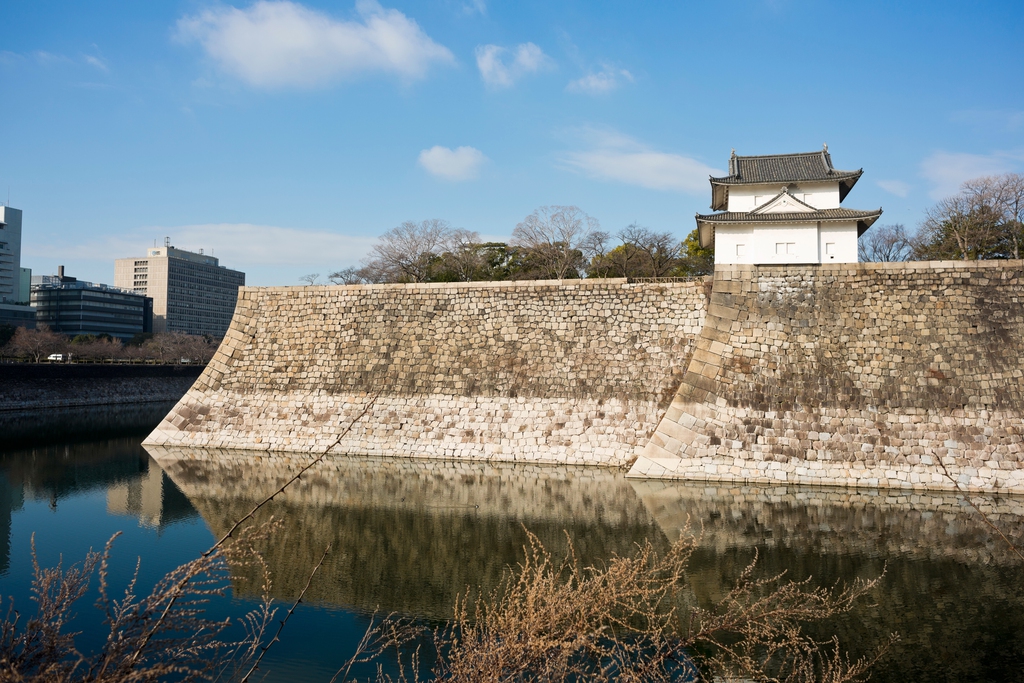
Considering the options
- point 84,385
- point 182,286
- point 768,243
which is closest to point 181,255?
point 182,286

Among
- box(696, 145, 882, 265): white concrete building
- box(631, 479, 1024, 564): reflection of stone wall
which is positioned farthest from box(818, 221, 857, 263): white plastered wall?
box(631, 479, 1024, 564): reflection of stone wall

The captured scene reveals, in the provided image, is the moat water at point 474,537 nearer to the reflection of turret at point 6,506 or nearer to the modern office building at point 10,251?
the reflection of turret at point 6,506

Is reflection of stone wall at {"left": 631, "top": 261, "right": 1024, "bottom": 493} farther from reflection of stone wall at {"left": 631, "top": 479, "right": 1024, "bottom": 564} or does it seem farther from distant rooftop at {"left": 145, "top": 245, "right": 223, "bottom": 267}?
distant rooftop at {"left": 145, "top": 245, "right": 223, "bottom": 267}

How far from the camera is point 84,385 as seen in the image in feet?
122

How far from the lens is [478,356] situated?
20672 mm

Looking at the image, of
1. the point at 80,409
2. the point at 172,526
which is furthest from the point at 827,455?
the point at 80,409

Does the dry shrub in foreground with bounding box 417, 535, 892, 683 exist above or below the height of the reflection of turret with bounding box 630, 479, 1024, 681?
above

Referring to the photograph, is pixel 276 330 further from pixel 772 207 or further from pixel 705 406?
pixel 772 207

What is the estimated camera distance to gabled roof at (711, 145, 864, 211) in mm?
20953

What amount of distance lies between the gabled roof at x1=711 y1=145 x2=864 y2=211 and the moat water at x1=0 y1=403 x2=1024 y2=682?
10.8 m

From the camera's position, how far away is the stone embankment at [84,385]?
32344 mm

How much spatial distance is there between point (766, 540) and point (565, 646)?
25.0 feet

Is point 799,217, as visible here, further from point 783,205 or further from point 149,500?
point 149,500

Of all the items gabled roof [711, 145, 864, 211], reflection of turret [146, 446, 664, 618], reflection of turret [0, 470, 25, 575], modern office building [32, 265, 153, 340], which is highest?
gabled roof [711, 145, 864, 211]
